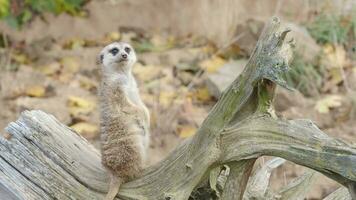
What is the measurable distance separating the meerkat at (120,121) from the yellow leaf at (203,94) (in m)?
1.88

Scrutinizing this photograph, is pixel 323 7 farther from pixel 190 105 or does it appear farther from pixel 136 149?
pixel 136 149

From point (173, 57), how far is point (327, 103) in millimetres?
1300

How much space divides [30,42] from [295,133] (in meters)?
4.04

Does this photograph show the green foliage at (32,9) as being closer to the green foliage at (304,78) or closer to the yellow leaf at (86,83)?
the yellow leaf at (86,83)

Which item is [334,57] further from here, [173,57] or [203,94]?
[173,57]

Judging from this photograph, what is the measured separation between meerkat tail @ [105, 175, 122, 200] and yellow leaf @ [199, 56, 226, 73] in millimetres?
2536

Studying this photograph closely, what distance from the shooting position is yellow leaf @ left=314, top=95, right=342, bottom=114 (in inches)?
187

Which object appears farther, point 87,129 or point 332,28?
point 332,28

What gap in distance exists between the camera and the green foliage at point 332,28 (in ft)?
17.6

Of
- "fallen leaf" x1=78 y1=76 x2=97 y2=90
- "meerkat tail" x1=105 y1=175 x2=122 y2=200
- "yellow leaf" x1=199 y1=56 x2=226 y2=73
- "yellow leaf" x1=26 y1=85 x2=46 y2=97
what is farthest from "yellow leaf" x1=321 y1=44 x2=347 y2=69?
"meerkat tail" x1=105 y1=175 x2=122 y2=200

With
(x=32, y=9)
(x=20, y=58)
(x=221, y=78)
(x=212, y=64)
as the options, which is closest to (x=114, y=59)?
(x=221, y=78)

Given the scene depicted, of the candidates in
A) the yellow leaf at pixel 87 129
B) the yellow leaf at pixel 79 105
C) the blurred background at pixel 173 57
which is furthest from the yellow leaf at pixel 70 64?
the yellow leaf at pixel 87 129

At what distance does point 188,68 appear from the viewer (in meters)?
5.41

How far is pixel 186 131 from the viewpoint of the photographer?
14.9ft
